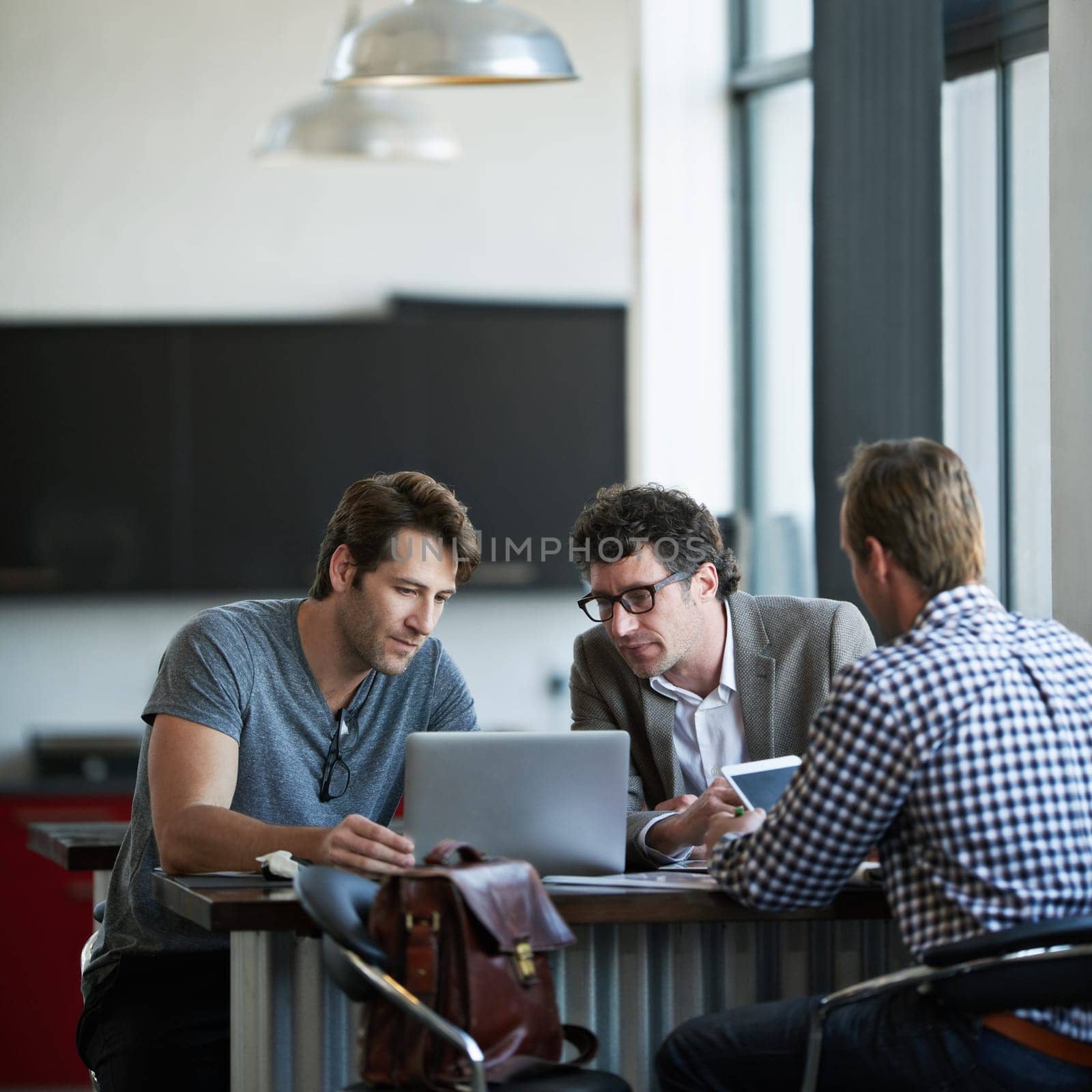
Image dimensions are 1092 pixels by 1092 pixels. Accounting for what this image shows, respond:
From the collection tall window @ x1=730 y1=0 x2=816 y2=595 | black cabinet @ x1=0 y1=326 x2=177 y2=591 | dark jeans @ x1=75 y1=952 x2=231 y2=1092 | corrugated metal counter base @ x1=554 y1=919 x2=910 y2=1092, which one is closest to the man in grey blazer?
corrugated metal counter base @ x1=554 y1=919 x2=910 y2=1092

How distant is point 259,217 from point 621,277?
4.13 feet

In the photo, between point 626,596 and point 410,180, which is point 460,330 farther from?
point 626,596

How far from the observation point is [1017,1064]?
6.84ft

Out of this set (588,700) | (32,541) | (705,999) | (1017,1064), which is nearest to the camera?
(1017,1064)

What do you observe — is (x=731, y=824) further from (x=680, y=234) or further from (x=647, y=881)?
(x=680, y=234)

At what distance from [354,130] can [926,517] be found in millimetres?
2953

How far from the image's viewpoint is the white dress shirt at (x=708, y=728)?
3168 millimetres

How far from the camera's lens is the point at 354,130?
15.5 ft

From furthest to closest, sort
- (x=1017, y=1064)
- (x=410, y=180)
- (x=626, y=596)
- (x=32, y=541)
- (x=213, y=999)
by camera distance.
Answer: (x=410, y=180), (x=32, y=541), (x=626, y=596), (x=213, y=999), (x=1017, y=1064)

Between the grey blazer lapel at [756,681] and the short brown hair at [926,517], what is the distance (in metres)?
0.92

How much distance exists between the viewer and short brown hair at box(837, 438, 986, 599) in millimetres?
2217

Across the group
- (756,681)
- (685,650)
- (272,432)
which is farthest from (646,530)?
(272,432)

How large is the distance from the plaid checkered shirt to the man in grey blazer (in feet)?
2.95

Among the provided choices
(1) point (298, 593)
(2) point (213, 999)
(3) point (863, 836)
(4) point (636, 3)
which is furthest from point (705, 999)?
(4) point (636, 3)
